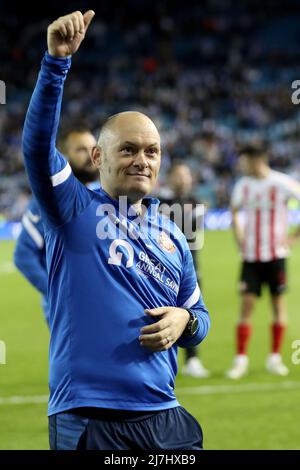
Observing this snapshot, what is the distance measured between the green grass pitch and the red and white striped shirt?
1.21 m

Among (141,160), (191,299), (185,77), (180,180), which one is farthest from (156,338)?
(185,77)

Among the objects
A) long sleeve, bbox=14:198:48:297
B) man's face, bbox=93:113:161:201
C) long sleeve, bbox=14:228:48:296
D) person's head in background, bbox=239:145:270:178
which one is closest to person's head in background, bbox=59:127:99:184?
long sleeve, bbox=14:198:48:297

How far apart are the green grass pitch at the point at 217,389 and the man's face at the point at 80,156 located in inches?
76.0

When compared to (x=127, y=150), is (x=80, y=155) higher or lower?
higher

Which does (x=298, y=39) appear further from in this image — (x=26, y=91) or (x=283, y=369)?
(x=283, y=369)

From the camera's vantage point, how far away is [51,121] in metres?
2.99

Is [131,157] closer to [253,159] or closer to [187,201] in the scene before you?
[187,201]

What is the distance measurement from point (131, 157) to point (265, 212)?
5.88 meters

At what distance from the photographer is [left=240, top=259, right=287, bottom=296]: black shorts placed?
869 cm

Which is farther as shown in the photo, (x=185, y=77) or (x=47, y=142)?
(x=185, y=77)

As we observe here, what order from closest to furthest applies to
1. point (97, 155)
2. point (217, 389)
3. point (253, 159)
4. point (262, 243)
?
point (97, 155) < point (217, 389) < point (253, 159) < point (262, 243)

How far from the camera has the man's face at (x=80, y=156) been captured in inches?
238

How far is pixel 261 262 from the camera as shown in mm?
8844

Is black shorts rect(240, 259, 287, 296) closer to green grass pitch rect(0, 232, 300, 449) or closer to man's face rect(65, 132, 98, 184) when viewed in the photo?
green grass pitch rect(0, 232, 300, 449)
